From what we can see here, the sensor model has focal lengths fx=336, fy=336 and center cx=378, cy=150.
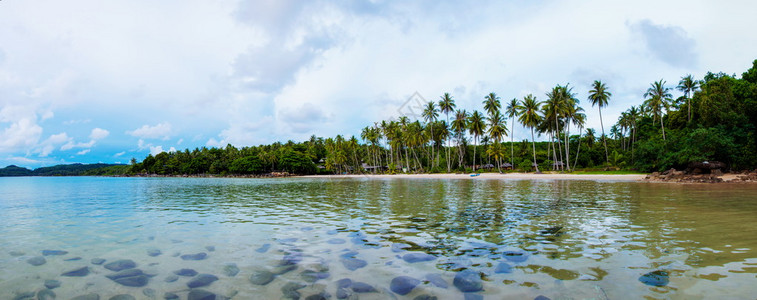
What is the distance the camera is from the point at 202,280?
621cm

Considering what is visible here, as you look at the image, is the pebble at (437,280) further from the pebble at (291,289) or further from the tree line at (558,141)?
the tree line at (558,141)

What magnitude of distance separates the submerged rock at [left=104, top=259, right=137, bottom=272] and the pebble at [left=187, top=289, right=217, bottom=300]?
2.65 metres

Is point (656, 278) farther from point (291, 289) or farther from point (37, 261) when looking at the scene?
point (37, 261)

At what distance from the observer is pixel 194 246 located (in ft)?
29.9

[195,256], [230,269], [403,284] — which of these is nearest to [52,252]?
Answer: [195,256]

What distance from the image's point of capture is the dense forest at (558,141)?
4056 centimetres

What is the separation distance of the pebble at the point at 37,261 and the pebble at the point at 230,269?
4.38 meters

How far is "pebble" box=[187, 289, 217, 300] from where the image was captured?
210 inches

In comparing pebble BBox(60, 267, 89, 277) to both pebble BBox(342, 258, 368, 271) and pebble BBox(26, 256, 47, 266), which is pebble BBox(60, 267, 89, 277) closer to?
pebble BBox(26, 256, 47, 266)

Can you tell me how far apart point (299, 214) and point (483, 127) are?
69.0 m

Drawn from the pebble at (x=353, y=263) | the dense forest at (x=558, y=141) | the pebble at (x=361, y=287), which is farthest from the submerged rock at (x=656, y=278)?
the dense forest at (x=558, y=141)

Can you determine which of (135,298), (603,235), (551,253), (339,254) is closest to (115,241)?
(135,298)

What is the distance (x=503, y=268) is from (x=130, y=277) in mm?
7162

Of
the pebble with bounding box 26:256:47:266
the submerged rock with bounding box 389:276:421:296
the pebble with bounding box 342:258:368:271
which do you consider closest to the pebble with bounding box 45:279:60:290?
the pebble with bounding box 26:256:47:266
